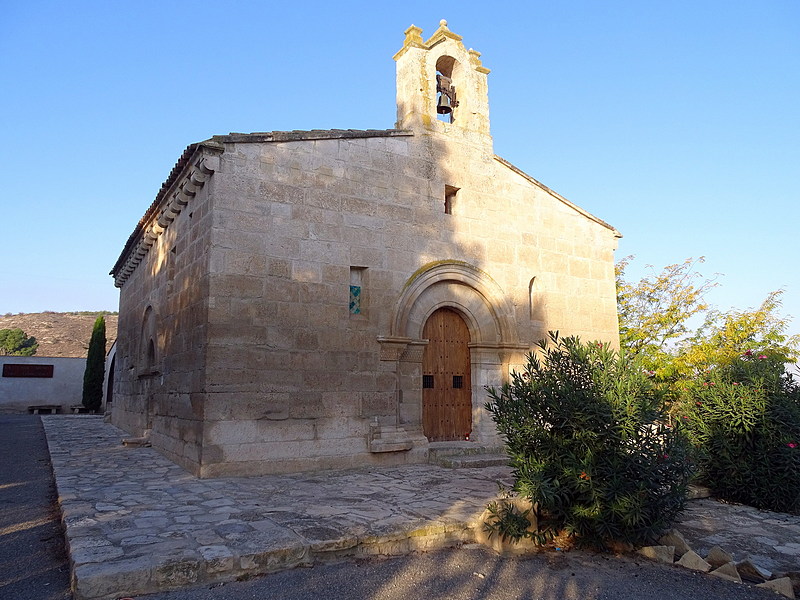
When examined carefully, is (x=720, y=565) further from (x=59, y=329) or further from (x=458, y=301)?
(x=59, y=329)

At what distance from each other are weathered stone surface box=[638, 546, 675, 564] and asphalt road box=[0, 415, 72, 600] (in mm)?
4371

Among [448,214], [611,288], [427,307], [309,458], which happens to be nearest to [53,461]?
[309,458]

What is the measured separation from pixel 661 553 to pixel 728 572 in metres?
0.48

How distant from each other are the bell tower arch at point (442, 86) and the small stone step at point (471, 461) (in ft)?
18.6

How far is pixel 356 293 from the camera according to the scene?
28.4ft

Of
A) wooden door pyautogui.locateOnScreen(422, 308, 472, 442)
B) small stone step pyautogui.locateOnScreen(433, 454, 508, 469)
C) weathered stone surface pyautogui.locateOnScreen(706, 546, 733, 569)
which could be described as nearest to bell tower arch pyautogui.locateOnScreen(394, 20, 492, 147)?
wooden door pyautogui.locateOnScreen(422, 308, 472, 442)

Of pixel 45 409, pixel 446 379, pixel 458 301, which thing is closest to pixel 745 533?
pixel 446 379

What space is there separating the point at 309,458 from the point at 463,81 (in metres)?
7.42

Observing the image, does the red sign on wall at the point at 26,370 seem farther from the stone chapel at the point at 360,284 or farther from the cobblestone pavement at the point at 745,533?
the cobblestone pavement at the point at 745,533

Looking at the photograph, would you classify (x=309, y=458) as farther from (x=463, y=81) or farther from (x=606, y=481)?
(x=463, y=81)

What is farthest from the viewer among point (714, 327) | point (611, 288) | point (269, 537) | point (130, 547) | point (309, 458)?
point (714, 327)

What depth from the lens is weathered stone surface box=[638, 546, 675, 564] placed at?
177 inches

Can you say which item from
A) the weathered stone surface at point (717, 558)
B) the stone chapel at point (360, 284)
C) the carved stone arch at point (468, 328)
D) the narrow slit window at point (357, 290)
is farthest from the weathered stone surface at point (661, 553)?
the narrow slit window at point (357, 290)

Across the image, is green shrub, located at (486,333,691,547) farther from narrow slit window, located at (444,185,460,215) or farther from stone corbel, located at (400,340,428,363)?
narrow slit window, located at (444,185,460,215)
